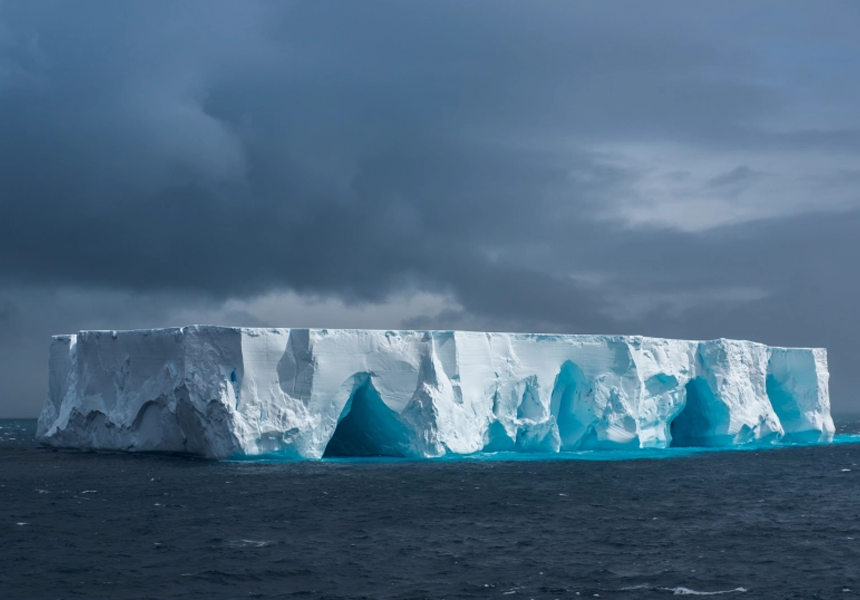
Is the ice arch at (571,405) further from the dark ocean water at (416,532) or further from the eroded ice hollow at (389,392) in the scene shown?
the dark ocean water at (416,532)

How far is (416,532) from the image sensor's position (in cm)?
1327

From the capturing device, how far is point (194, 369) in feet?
69.0

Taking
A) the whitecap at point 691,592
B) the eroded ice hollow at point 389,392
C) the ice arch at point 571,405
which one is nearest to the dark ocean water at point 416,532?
the whitecap at point 691,592

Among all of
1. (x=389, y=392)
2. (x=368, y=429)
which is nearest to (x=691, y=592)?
(x=389, y=392)

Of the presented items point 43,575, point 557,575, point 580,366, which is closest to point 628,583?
point 557,575

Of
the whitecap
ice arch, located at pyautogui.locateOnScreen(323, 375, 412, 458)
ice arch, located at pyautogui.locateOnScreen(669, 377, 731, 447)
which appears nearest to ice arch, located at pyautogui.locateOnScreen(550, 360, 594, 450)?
ice arch, located at pyautogui.locateOnScreen(669, 377, 731, 447)

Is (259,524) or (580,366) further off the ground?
→ (580,366)

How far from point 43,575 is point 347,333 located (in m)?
11.6

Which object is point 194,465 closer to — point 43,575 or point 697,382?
point 43,575

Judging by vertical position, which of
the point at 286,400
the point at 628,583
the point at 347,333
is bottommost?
the point at 628,583

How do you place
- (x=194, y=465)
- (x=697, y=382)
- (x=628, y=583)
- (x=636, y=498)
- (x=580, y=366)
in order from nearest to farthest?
(x=628, y=583)
(x=636, y=498)
(x=194, y=465)
(x=580, y=366)
(x=697, y=382)

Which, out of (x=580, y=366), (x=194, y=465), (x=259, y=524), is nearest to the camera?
(x=259, y=524)

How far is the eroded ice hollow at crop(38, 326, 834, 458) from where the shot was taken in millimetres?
20906

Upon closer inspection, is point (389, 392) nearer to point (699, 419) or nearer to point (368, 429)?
point (368, 429)
